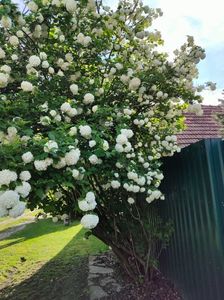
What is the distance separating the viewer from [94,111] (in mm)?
3803

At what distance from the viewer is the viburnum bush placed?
2.84 m

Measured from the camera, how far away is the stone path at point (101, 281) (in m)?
4.93

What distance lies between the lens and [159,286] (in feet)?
15.4

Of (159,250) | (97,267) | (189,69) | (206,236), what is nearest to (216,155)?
(206,236)

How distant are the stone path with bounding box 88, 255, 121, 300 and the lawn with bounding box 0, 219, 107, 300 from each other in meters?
0.12

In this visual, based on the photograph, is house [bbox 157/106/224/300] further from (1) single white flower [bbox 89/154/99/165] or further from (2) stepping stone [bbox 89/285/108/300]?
(1) single white flower [bbox 89/154/99/165]

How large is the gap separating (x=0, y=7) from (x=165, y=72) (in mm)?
2122

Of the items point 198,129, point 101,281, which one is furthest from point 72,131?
point 198,129

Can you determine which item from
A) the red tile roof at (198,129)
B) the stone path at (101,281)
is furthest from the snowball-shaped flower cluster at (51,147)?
the red tile roof at (198,129)

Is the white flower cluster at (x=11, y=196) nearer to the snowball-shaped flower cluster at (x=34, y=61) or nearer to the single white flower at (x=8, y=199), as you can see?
the single white flower at (x=8, y=199)

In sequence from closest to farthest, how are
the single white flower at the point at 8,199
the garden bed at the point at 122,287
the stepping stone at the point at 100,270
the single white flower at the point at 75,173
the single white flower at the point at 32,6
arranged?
the single white flower at the point at 8,199
the single white flower at the point at 75,173
the single white flower at the point at 32,6
the garden bed at the point at 122,287
the stepping stone at the point at 100,270

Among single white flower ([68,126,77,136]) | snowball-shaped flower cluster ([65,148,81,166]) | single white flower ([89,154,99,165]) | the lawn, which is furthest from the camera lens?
the lawn

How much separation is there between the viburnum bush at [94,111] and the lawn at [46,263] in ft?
4.29

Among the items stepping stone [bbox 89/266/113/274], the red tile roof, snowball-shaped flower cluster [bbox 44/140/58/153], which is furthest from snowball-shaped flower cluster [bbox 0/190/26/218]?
the red tile roof
